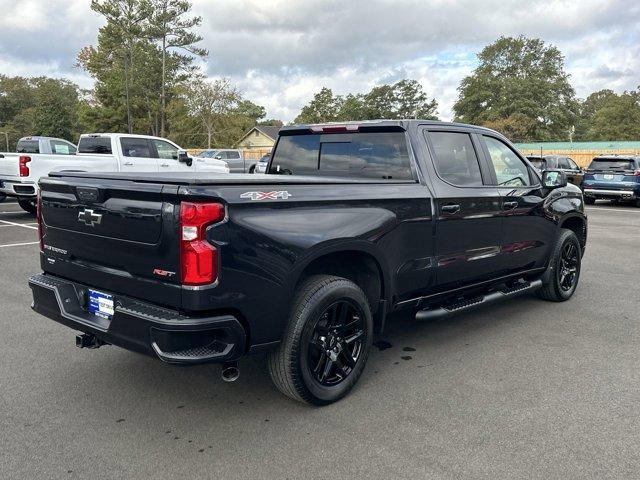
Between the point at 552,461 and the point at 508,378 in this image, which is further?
the point at 508,378

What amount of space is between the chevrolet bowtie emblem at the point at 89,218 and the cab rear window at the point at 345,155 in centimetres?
205

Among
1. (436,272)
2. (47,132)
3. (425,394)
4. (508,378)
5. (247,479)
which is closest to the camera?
(247,479)

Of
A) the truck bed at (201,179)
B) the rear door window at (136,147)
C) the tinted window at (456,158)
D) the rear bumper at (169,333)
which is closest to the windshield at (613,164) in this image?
the rear door window at (136,147)

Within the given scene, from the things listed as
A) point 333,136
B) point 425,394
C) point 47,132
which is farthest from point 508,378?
point 47,132

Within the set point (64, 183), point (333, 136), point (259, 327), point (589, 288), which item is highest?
point (333, 136)

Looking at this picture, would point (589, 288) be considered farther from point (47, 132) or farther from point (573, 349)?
point (47, 132)

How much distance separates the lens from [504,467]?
276 centimetres

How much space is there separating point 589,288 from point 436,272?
3.51 meters

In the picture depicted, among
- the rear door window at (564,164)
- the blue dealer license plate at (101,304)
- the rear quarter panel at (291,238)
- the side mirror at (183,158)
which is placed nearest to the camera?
the rear quarter panel at (291,238)

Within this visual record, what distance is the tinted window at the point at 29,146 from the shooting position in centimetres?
1521

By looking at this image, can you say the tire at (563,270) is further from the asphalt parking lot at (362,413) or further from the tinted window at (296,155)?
the tinted window at (296,155)

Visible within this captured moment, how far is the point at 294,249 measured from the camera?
3.11 metres

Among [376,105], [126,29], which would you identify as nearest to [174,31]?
[126,29]

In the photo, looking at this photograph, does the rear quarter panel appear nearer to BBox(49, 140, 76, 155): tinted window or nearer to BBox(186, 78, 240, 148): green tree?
BBox(49, 140, 76, 155): tinted window
